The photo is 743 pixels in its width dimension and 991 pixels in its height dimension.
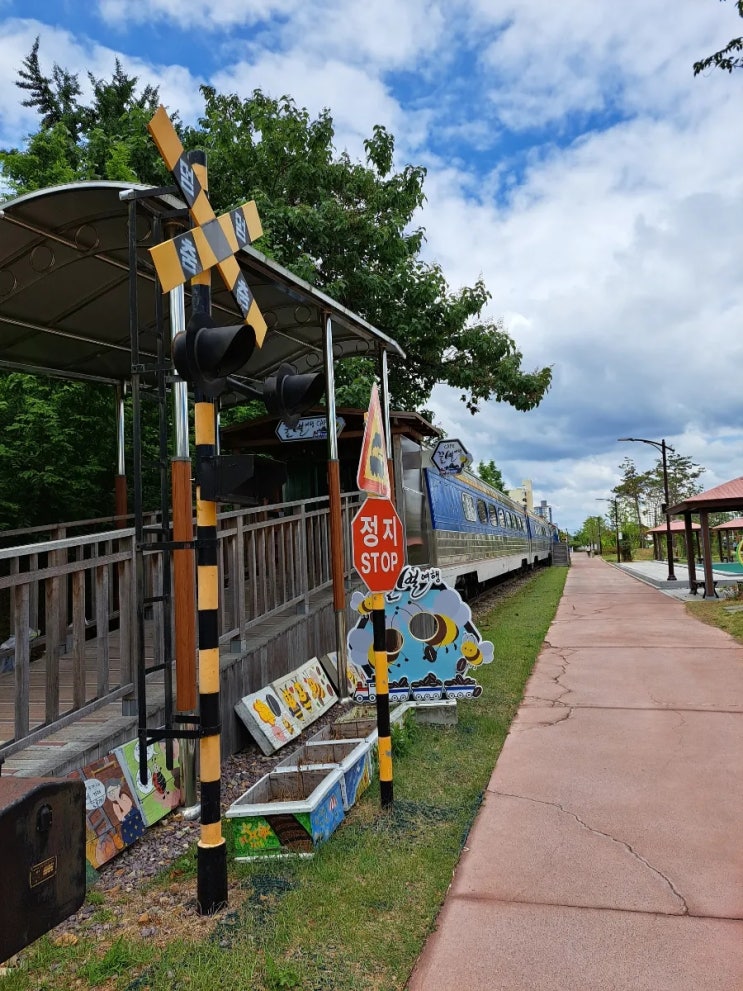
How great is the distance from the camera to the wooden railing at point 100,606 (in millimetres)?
3664

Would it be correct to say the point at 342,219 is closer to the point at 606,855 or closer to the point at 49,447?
the point at 49,447

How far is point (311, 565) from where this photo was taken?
765cm

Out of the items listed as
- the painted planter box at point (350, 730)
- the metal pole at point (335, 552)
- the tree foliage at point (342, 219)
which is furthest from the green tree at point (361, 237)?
the painted planter box at point (350, 730)

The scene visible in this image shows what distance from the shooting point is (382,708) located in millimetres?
4320

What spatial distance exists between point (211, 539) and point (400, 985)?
1.86 m

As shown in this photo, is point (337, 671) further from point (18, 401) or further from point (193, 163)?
point (18, 401)

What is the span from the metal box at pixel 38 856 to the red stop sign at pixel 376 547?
2931mm

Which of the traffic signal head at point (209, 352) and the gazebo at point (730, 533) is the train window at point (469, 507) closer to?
the traffic signal head at point (209, 352)

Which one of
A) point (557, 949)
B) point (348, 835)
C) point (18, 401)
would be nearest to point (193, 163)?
point (348, 835)

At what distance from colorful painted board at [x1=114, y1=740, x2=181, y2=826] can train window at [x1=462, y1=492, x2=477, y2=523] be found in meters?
10.2

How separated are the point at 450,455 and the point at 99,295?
687 centimetres

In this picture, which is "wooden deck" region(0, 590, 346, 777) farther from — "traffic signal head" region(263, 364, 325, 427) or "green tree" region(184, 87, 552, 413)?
"green tree" region(184, 87, 552, 413)

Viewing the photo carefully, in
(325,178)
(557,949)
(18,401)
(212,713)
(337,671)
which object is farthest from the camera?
(325,178)

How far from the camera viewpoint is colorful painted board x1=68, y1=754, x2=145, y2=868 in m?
3.54
